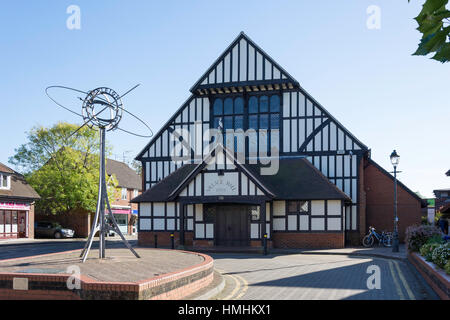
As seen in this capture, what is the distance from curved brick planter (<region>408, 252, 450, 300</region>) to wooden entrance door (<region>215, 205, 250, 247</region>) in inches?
472

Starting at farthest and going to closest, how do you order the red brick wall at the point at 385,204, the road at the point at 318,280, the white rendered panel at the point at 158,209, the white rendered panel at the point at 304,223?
the red brick wall at the point at 385,204 → the white rendered panel at the point at 158,209 → the white rendered panel at the point at 304,223 → the road at the point at 318,280

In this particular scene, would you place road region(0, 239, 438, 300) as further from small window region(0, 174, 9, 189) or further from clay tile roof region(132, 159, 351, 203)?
small window region(0, 174, 9, 189)

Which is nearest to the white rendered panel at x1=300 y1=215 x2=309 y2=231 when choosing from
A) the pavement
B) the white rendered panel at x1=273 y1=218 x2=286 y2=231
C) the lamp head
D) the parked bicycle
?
the white rendered panel at x1=273 y1=218 x2=286 y2=231

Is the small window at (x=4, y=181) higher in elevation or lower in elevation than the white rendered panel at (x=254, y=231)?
higher

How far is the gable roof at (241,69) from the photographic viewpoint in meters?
29.2

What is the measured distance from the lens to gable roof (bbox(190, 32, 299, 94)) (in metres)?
29.2

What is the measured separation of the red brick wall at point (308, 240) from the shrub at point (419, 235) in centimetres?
731

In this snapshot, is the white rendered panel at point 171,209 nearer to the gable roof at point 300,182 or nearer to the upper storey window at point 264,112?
the gable roof at point 300,182

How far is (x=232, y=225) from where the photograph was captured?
2609 cm

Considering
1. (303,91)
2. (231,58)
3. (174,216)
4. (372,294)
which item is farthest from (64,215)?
(372,294)

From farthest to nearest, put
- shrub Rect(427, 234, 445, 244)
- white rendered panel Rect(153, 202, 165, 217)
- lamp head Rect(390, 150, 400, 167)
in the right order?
white rendered panel Rect(153, 202, 165, 217) < lamp head Rect(390, 150, 400, 167) < shrub Rect(427, 234, 445, 244)

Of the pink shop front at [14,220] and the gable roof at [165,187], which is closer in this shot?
the gable roof at [165,187]

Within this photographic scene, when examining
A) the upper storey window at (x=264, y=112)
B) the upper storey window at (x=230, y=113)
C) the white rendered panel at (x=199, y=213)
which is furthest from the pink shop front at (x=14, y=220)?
the upper storey window at (x=264, y=112)

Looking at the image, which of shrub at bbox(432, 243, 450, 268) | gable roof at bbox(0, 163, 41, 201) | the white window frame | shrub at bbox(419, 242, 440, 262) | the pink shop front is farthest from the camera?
the white window frame
